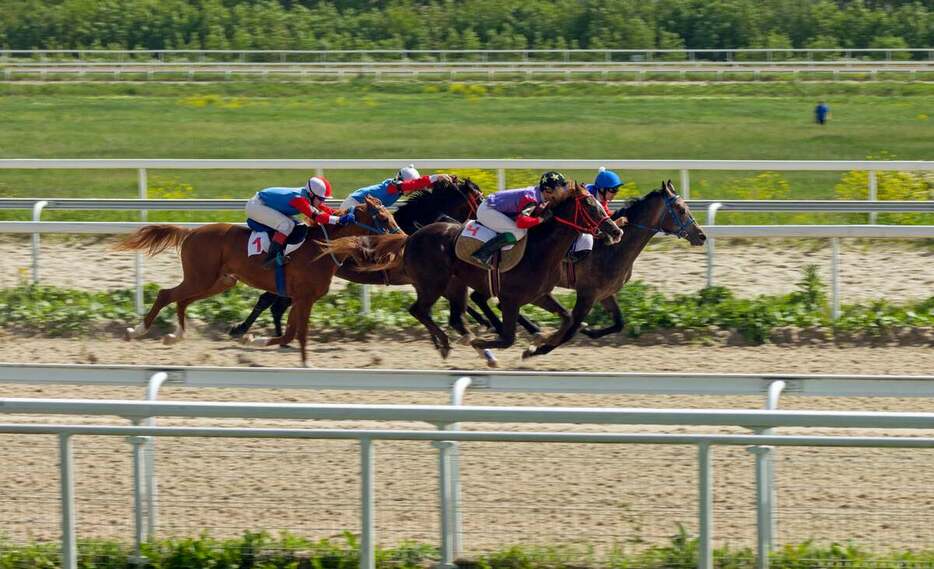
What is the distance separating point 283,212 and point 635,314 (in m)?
2.58

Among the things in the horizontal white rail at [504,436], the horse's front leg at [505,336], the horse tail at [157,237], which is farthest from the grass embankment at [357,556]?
the horse tail at [157,237]

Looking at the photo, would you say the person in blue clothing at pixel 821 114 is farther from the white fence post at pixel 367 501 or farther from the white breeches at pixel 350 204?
the white fence post at pixel 367 501

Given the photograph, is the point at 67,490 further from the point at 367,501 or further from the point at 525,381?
the point at 525,381

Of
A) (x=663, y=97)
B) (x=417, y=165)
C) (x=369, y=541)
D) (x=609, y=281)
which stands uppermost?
(x=663, y=97)

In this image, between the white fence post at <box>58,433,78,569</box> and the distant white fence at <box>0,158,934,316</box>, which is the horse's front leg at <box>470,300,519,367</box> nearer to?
the distant white fence at <box>0,158,934,316</box>

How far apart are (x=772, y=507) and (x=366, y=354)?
18.7ft

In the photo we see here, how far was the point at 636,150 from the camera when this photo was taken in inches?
901

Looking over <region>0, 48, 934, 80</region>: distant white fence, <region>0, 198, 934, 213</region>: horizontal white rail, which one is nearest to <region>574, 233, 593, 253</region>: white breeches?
<region>0, 198, 934, 213</region>: horizontal white rail

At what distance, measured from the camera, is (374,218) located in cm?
1007

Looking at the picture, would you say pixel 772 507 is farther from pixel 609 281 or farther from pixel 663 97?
→ pixel 663 97

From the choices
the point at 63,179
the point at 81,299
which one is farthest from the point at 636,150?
the point at 81,299

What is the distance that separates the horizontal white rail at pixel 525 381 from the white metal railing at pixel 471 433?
0.71 m

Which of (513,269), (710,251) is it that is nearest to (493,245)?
(513,269)

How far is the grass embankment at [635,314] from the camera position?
10477mm
